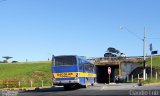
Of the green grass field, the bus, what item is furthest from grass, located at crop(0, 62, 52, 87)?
the bus

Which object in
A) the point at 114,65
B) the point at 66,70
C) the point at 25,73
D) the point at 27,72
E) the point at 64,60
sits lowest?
the point at 25,73

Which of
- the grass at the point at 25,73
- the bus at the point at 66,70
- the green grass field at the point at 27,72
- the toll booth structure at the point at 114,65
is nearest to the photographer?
the bus at the point at 66,70

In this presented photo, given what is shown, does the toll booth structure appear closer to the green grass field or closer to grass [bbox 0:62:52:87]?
the green grass field

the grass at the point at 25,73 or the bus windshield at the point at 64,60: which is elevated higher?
the bus windshield at the point at 64,60

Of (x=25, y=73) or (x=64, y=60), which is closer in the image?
(x=64, y=60)

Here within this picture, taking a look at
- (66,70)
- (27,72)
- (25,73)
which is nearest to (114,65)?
(25,73)

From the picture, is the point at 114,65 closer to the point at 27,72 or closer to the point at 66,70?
the point at 27,72

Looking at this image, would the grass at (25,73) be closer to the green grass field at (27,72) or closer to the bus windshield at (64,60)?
the green grass field at (27,72)

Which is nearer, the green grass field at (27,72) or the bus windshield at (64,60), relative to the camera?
the bus windshield at (64,60)

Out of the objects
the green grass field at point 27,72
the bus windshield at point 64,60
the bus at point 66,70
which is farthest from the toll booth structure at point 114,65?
the bus windshield at point 64,60

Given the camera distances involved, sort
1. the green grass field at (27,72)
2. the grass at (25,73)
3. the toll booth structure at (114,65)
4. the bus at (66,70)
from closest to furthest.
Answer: the bus at (66,70), the toll booth structure at (114,65), the green grass field at (27,72), the grass at (25,73)

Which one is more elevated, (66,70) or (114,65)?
(114,65)

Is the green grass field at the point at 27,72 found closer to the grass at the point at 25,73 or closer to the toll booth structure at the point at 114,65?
the grass at the point at 25,73

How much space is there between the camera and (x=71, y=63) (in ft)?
132
